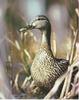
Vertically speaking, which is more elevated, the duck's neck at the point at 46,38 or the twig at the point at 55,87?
the duck's neck at the point at 46,38

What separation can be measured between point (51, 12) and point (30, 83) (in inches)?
15.6

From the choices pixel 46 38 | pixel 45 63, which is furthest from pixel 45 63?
pixel 46 38

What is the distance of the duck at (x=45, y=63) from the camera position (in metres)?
2.43

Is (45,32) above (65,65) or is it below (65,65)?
above

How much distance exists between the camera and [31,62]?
8.07 ft

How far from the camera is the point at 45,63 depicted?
8.06 feet

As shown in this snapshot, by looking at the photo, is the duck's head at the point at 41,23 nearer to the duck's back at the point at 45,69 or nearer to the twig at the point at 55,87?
the duck's back at the point at 45,69

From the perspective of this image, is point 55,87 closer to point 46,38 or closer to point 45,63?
point 45,63

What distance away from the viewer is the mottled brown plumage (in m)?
2.43

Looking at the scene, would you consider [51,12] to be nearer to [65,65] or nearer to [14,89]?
[65,65]

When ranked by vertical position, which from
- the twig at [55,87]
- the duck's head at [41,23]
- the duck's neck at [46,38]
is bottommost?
the twig at [55,87]

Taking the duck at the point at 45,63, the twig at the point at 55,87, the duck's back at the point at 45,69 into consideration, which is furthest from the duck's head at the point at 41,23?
the twig at the point at 55,87

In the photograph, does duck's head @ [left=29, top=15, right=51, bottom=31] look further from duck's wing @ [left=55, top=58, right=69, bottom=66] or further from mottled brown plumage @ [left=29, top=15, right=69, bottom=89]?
duck's wing @ [left=55, top=58, right=69, bottom=66]

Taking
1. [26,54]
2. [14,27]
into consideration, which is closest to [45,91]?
[26,54]
